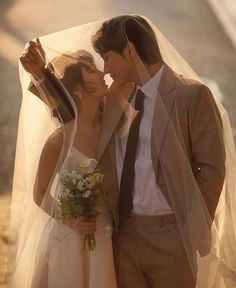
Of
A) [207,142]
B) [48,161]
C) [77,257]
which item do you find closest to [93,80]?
[48,161]

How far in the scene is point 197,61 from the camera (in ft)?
12.1

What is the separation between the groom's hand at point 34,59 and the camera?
167cm

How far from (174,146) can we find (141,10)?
202 cm

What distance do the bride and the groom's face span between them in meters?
0.04

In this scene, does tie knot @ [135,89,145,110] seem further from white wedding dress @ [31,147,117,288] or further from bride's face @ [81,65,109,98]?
white wedding dress @ [31,147,117,288]

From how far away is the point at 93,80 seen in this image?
1.68m

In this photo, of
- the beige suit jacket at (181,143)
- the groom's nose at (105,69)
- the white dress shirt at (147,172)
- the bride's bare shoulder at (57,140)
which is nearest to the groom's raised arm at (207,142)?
the beige suit jacket at (181,143)

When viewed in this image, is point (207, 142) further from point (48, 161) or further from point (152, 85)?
point (48, 161)

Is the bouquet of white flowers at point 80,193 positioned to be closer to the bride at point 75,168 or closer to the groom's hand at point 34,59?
the bride at point 75,168

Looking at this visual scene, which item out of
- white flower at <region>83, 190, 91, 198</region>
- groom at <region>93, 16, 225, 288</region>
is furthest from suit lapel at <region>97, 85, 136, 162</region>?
white flower at <region>83, 190, 91, 198</region>

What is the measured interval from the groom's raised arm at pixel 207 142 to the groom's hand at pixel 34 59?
0.45 metres

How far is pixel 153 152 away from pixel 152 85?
0.62ft

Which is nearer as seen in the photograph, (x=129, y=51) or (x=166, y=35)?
(x=129, y=51)

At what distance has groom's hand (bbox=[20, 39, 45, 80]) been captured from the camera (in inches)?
65.7
